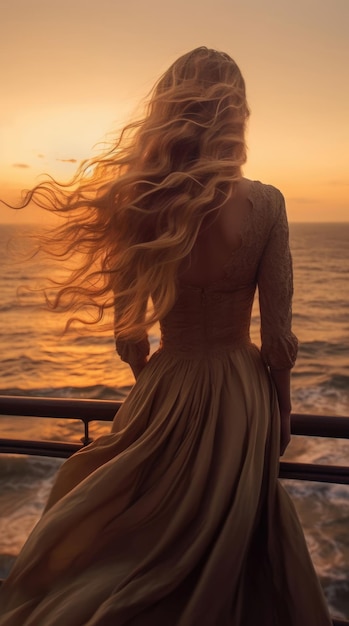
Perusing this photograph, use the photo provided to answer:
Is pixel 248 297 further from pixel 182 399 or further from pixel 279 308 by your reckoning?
pixel 182 399

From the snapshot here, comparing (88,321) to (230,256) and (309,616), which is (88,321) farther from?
(309,616)

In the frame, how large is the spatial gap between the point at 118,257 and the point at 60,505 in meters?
0.64

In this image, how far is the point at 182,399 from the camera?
1597 millimetres

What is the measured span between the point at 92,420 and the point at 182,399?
0.31 m

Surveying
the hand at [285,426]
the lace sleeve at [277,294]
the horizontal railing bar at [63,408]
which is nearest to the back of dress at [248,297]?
the lace sleeve at [277,294]

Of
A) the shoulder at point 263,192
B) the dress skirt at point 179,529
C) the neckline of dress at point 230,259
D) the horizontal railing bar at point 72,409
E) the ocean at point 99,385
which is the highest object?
the shoulder at point 263,192

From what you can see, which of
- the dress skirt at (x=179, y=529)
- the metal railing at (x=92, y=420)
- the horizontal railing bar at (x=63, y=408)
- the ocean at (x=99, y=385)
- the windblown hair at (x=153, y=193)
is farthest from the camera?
the ocean at (x=99, y=385)

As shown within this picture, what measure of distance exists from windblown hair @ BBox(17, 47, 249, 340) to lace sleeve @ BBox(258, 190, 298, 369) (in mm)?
176

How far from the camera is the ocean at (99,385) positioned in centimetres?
630

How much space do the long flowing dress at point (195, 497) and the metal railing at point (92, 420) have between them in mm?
91

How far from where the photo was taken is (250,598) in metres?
1.43

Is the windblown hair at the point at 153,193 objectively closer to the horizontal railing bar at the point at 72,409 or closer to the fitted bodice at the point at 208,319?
the fitted bodice at the point at 208,319

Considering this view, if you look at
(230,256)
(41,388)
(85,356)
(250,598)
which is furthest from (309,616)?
(85,356)

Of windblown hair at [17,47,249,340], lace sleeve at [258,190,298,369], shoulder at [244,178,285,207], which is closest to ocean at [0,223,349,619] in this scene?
windblown hair at [17,47,249,340]
